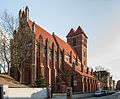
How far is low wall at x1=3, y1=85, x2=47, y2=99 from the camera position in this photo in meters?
14.1

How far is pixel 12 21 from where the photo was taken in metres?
24.2

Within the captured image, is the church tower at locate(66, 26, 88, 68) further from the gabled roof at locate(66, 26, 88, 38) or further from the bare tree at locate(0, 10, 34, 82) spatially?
the bare tree at locate(0, 10, 34, 82)

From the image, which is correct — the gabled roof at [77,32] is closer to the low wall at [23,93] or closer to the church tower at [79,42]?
the church tower at [79,42]

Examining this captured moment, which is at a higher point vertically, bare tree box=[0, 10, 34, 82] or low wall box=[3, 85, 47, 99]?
bare tree box=[0, 10, 34, 82]

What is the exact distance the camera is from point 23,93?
16.4 m

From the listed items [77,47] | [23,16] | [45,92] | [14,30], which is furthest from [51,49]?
[77,47]

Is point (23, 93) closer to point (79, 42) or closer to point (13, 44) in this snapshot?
point (13, 44)

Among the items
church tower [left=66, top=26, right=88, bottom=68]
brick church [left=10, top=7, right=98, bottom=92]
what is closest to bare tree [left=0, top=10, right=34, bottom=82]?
brick church [left=10, top=7, right=98, bottom=92]

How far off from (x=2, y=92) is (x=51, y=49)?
22.6 metres

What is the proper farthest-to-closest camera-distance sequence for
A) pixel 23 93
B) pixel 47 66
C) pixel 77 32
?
pixel 77 32 → pixel 47 66 → pixel 23 93

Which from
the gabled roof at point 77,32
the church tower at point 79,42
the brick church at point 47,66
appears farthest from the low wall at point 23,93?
the gabled roof at point 77,32

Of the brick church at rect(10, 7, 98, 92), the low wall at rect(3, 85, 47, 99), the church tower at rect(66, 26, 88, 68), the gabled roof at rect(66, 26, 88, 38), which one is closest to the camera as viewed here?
the low wall at rect(3, 85, 47, 99)

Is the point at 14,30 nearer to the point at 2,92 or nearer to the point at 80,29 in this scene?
the point at 2,92

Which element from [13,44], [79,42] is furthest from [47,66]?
[79,42]
